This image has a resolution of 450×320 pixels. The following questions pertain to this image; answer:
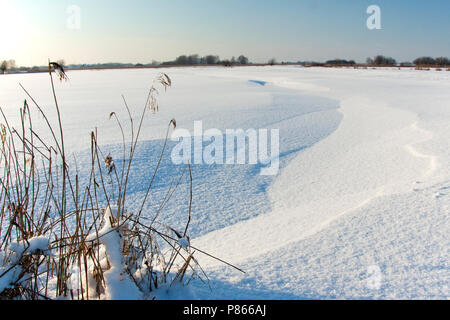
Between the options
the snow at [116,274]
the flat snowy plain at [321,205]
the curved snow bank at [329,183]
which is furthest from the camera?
the curved snow bank at [329,183]

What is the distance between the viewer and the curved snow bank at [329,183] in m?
1.92

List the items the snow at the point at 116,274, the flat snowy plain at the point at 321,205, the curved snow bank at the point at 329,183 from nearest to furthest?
the snow at the point at 116,274, the flat snowy plain at the point at 321,205, the curved snow bank at the point at 329,183

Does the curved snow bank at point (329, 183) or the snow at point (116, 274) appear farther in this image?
the curved snow bank at point (329, 183)

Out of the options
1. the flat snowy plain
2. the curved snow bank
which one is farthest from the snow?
the curved snow bank

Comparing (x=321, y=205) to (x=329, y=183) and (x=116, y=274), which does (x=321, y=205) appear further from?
(x=116, y=274)

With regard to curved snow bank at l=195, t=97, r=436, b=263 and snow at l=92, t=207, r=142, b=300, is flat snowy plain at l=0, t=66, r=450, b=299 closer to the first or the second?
curved snow bank at l=195, t=97, r=436, b=263

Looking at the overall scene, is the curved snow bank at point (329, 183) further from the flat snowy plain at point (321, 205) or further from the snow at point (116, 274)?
the snow at point (116, 274)

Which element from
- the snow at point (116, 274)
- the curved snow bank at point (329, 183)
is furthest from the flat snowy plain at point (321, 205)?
the snow at point (116, 274)

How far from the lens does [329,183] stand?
2.88 m

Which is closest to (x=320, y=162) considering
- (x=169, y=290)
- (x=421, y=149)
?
(x=421, y=149)

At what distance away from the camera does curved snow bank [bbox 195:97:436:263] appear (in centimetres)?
192

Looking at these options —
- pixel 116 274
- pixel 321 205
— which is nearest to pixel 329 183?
pixel 321 205
